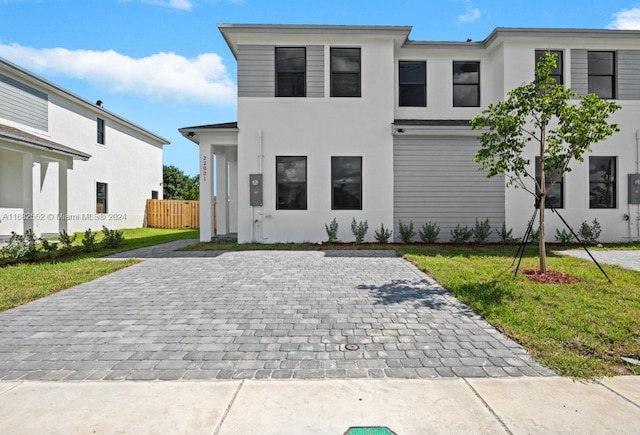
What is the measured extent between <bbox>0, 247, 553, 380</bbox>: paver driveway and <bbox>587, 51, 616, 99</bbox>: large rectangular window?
10.6m

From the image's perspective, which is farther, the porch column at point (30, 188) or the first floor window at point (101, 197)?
the first floor window at point (101, 197)

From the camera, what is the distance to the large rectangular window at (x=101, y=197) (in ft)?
63.8

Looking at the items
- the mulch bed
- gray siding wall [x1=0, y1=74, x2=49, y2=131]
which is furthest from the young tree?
gray siding wall [x1=0, y1=74, x2=49, y2=131]

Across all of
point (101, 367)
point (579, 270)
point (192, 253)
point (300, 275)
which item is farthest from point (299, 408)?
point (192, 253)

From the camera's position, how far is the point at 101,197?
19.7 meters

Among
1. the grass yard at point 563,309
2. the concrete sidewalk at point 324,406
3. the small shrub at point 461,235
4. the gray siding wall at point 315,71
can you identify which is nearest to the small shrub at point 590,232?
the small shrub at point 461,235

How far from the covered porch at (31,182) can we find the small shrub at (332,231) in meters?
9.61

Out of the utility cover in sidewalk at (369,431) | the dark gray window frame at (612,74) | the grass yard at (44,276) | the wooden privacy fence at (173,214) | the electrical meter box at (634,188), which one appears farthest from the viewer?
the wooden privacy fence at (173,214)

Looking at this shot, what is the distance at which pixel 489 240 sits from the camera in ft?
38.8

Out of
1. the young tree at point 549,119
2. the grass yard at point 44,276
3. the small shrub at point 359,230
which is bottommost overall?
the grass yard at point 44,276

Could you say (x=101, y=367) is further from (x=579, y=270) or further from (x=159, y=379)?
(x=579, y=270)

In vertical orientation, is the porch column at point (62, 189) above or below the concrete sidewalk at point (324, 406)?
above

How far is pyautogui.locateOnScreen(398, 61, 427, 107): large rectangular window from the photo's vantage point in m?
12.5

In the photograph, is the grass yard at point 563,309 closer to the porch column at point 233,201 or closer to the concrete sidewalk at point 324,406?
the concrete sidewalk at point 324,406
